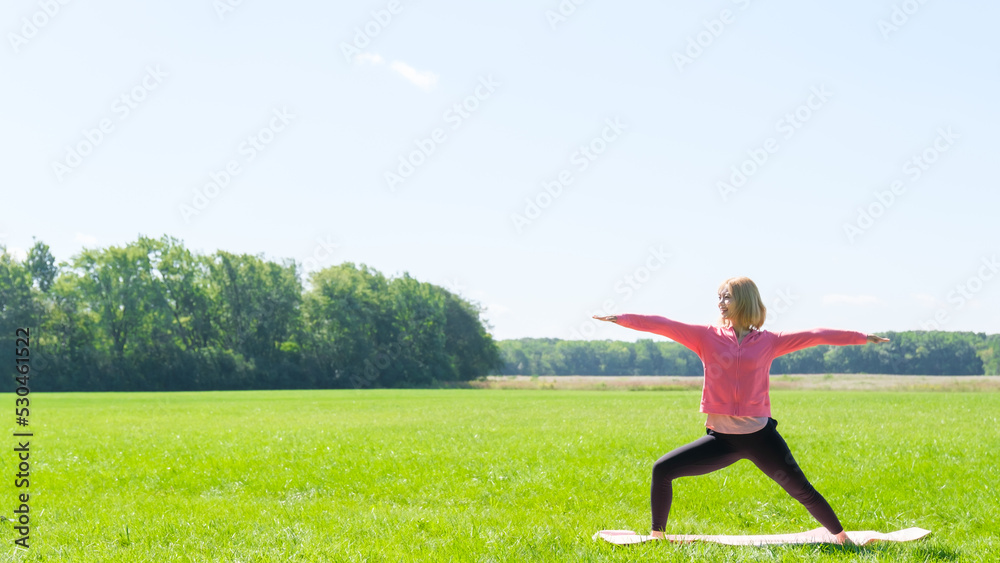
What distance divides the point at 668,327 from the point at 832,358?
363 feet

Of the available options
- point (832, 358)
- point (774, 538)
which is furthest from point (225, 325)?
point (774, 538)

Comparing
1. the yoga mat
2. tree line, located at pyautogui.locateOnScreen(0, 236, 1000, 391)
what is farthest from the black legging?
tree line, located at pyautogui.locateOnScreen(0, 236, 1000, 391)

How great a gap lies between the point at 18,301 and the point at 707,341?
84598mm

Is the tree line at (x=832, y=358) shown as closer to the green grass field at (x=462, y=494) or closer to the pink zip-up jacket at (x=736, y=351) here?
the green grass field at (x=462, y=494)

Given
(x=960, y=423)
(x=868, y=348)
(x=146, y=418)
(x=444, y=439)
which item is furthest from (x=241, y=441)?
(x=868, y=348)

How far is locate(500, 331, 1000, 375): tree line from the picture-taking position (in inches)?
4227

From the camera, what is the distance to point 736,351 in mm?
6297

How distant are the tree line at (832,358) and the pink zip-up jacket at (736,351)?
8509 centimetres

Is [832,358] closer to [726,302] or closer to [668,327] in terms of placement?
[726,302]

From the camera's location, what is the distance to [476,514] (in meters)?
8.63

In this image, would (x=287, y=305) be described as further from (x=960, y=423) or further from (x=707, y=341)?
(x=707, y=341)

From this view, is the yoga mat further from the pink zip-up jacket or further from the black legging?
the pink zip-up jacket

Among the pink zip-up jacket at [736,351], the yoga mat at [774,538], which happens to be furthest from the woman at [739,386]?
the yoga mat at [774,538]

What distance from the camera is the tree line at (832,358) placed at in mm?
107375
